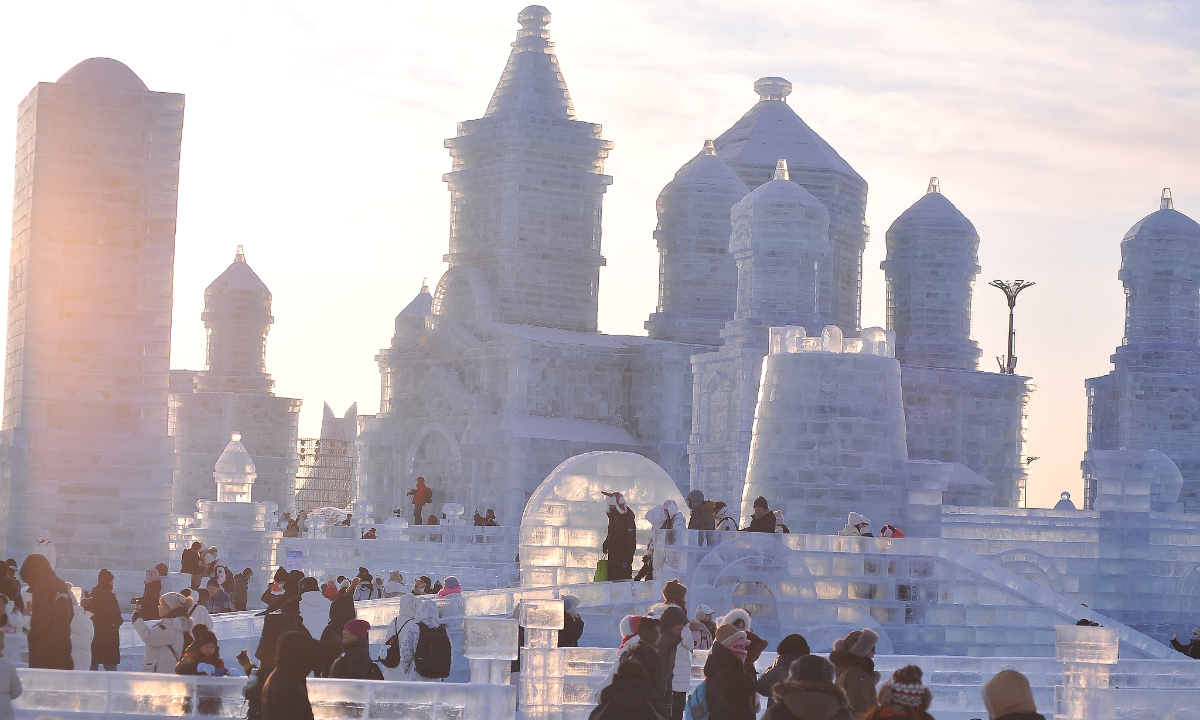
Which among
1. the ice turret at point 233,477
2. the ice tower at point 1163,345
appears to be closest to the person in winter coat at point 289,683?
the ice turret at point 233,477

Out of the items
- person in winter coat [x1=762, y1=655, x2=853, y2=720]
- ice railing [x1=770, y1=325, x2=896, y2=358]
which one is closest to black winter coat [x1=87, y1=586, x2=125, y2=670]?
person in winter coat [x1=762, y1=655, x2=853, y2=720]

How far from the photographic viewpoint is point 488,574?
35031 millimetres

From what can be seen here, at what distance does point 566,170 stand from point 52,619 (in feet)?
111

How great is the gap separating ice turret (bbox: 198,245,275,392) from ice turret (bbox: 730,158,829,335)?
2105cm

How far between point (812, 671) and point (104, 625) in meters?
9.78

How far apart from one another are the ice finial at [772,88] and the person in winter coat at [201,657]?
130ft

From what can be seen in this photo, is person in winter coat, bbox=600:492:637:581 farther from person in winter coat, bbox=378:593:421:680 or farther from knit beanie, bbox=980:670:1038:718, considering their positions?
knit beanie, bbox=980:670:1038:718

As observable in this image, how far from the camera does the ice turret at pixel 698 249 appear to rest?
4694 centimetres

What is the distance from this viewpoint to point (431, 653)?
14602mm

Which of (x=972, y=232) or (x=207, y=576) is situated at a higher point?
(x=972, y=232)

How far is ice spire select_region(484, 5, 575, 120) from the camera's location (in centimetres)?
4719

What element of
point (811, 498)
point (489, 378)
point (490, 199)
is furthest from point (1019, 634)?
point (490, 199)

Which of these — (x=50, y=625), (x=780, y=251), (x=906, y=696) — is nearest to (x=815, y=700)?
(x=906, y=696)

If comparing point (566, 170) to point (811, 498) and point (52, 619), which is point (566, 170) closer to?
point (811, 498)
